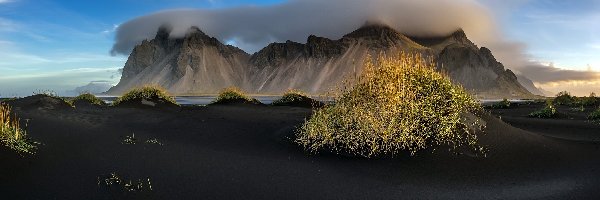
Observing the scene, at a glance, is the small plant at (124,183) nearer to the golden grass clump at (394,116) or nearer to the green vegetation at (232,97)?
the golden grass clump at (394,116)

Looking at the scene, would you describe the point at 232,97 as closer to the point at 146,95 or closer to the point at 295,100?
the point at 295,100

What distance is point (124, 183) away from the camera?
11516 millimetres

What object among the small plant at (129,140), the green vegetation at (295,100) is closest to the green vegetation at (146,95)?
the green vegetation at (295,100)

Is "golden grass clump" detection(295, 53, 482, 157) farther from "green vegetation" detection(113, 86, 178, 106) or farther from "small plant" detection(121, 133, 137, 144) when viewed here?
"green vegetation" detection(113, 86, 178, 106)

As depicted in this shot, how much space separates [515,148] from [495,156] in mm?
1379

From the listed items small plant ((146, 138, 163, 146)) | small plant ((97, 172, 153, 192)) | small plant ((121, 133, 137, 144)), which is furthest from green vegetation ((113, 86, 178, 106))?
small plant ((97, 172, 153, 192))

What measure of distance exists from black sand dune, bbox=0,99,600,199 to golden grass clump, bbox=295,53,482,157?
0.58 metres

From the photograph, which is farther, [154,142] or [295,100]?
[295,100]

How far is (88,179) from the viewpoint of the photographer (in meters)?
11.7

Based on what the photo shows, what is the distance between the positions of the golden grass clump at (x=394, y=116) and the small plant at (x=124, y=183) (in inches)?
230

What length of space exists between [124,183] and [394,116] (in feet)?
26.6

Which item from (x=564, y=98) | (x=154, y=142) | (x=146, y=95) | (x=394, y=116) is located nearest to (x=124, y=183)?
(x=154, y=142)

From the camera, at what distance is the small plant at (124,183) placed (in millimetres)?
11211

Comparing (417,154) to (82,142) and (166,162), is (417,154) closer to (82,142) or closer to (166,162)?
(166,162)
